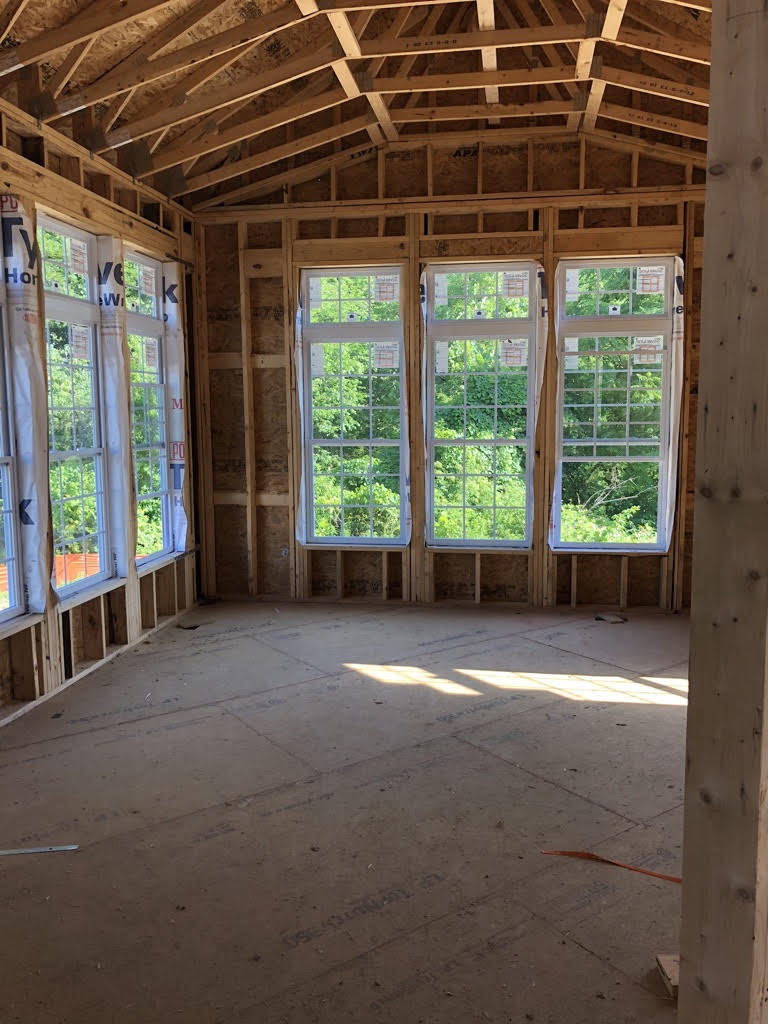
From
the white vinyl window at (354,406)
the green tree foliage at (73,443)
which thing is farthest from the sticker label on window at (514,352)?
the green tree foliage at (73,443)

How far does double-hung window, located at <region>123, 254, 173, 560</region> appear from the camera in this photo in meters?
6.60

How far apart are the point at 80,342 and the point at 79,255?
634mm

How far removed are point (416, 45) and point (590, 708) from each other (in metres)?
4.50

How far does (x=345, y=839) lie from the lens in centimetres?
341

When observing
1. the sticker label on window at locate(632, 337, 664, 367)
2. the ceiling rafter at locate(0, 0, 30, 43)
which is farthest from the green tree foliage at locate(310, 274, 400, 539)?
the ceiling rafter at locate(0, 0, 30, 43)

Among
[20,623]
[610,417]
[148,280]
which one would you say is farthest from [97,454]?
[610,417]

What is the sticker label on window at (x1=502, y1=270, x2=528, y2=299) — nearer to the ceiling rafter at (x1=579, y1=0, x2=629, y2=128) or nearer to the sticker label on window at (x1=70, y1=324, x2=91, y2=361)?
the ceiling rafter at (x1=579, y1=0, x2=629, y2=128)

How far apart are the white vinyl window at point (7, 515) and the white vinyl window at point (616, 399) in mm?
4603

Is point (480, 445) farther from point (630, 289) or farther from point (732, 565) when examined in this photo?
point (732, 565)

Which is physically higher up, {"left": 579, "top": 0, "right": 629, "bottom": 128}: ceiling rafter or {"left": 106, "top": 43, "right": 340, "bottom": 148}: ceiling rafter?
{"left": 579, "top": 0, "right": 629, "bottom": 128}: ceiling rafter

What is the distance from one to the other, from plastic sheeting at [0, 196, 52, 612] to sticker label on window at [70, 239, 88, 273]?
74 cm

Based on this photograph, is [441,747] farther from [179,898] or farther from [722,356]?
[722,356]

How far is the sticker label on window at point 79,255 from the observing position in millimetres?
5682

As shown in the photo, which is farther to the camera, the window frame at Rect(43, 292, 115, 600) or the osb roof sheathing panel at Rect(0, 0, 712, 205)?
the window frame at Rect(43, 292, 115, 600)
